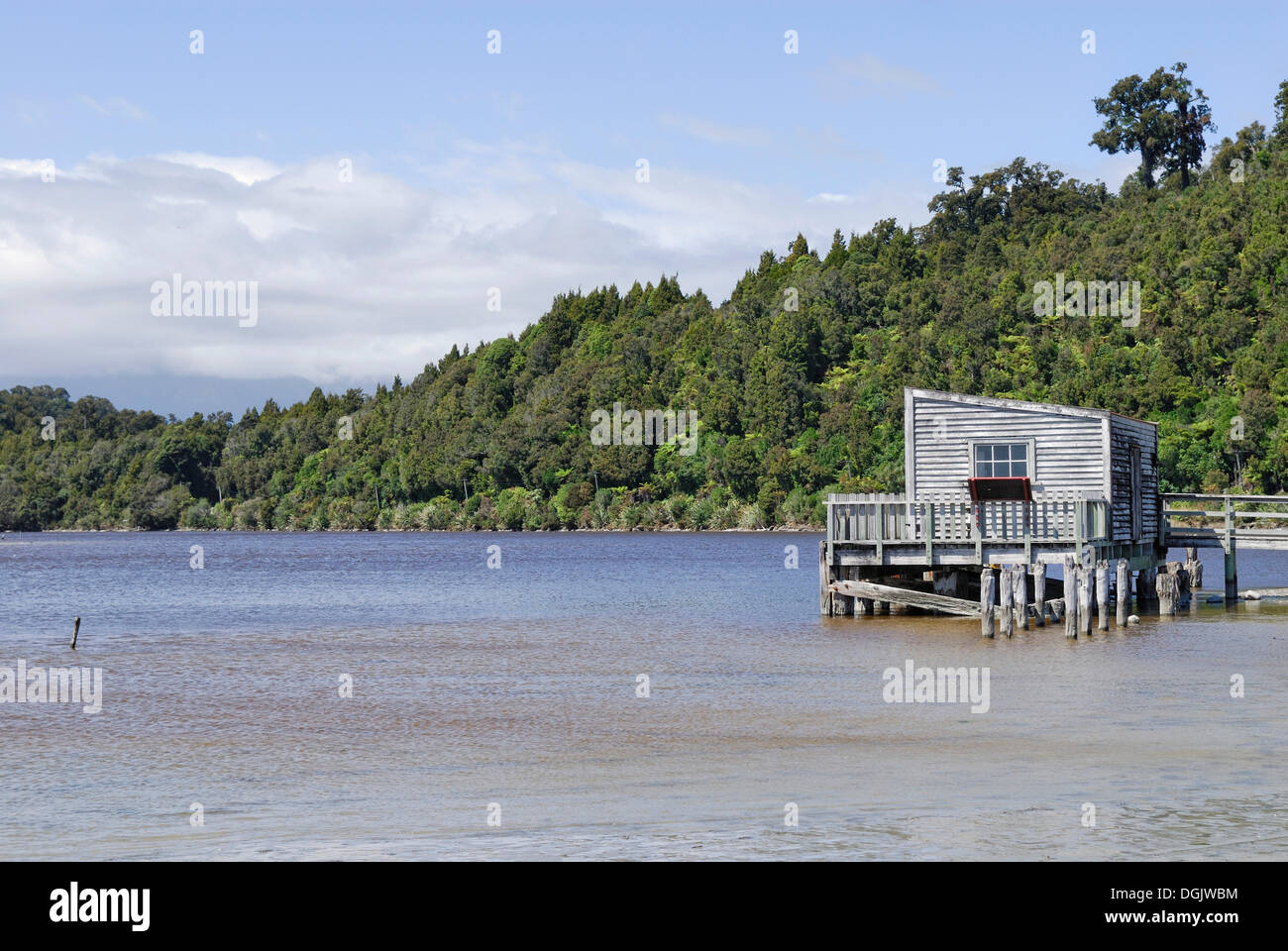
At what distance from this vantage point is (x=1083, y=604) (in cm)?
3172

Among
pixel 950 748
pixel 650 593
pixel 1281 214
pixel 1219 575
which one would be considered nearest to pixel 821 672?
pixel 950 748

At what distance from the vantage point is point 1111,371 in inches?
4419

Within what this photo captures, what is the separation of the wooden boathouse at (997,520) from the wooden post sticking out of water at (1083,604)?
39 mm

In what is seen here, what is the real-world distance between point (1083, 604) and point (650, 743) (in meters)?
16.1

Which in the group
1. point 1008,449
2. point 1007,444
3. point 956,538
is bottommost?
point 956,538

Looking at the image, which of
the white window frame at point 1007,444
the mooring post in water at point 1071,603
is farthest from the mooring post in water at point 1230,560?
the mooring post in water at point 1071,603

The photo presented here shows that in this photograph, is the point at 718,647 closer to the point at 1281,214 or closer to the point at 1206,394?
the point at 1206,394

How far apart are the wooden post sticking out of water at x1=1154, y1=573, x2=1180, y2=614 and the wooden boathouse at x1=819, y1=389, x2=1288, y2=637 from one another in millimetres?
41

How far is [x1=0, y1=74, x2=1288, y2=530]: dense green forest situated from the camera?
352 ft

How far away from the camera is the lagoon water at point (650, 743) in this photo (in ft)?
43.6
